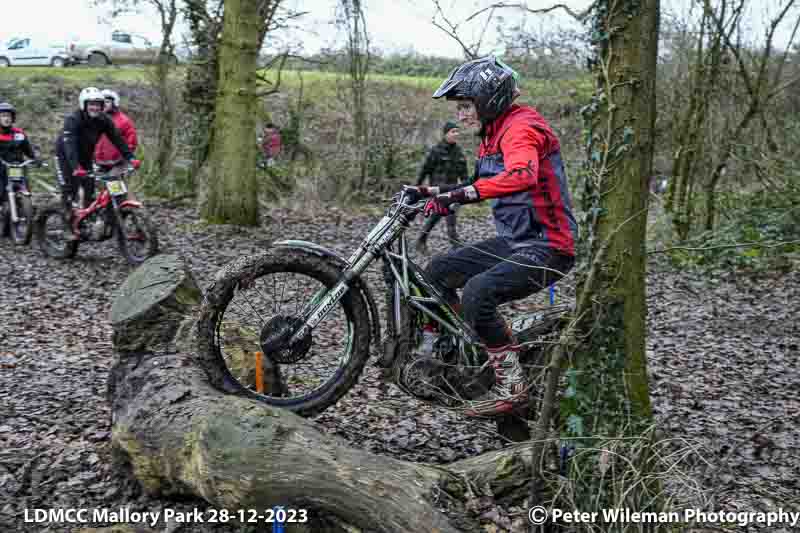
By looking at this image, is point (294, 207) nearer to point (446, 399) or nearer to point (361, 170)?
point (361, 170)

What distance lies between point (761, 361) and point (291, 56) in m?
11.9

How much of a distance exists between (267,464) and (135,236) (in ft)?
24.7

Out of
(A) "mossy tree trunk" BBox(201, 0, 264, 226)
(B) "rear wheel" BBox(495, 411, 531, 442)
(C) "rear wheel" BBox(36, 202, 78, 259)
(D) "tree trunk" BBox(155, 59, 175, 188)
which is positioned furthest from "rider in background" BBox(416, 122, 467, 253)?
(B) "rear wheel" BBox(495, 411, 531, 442)

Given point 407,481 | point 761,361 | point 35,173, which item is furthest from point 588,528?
point 35,173

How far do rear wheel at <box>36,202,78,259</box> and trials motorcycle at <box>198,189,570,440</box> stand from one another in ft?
23.5

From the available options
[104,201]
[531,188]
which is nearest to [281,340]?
[531,188]

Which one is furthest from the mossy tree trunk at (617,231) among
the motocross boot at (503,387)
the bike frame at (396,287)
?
the bike frame at (396,287)

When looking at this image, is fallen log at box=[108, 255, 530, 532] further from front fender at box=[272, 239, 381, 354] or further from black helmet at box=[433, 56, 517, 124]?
black helmet at box=[433, 56, 517, 124]

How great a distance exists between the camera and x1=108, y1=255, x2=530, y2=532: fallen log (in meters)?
3.17

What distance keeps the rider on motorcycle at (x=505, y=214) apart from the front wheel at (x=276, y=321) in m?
0.43

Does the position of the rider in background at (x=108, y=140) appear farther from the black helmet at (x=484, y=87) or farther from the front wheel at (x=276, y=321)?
the black helmet at (x=484, y=87)

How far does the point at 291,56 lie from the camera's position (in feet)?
52.5

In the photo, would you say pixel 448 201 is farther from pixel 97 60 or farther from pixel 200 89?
pixel 97 60

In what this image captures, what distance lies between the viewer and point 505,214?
4230 mm
